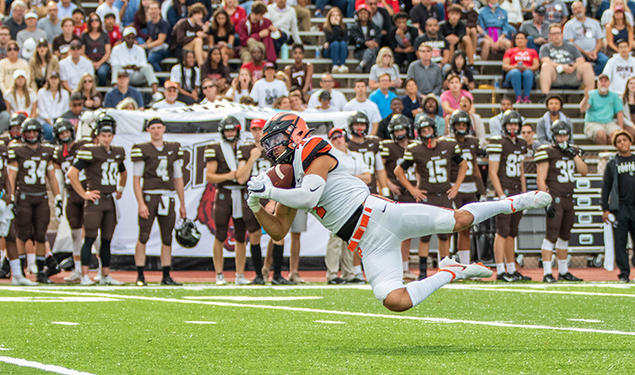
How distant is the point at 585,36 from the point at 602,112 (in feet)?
8.56

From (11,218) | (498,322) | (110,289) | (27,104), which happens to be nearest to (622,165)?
(498,322)

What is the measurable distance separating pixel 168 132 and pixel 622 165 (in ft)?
20.5

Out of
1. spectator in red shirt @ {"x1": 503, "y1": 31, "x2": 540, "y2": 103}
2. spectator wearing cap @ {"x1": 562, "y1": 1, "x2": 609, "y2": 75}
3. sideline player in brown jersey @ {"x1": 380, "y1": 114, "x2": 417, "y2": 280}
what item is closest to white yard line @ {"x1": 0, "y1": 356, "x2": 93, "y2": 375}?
sideline player in brown jersey @ {"x1": 380, "y1": 114, "x2": 417, "y2": 280}

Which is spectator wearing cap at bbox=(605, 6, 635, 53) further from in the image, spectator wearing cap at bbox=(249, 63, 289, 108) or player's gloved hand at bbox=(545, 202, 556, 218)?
player's gloved hand at bbox=(545, 202, 556, 218)

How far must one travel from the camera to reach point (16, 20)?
60.7ft

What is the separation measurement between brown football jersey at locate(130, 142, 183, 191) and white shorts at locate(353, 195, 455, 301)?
244 inches

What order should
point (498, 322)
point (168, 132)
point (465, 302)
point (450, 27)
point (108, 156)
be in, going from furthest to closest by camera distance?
point (450, 27) → point (168, 132) → point (108, 156) → point (465, 302) → point (498, 322)

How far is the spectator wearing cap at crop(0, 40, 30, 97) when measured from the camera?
55.4 feet

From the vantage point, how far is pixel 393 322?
802 centimetres

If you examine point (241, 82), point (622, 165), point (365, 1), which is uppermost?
point (365, 1)

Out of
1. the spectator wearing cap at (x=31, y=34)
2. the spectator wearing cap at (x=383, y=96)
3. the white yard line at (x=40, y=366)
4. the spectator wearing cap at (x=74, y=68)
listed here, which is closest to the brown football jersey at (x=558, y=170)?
the spectator wearing cap at (x=383, y=96)

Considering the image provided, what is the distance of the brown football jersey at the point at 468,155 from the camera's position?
13117mm

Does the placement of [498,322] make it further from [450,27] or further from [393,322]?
[450,27]

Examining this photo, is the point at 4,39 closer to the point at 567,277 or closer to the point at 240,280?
the point at 240,280
